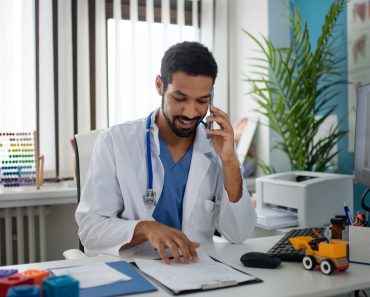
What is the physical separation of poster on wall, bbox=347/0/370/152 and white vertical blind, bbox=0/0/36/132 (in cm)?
183

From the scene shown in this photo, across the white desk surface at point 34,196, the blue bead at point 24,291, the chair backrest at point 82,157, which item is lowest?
the white desk surface at point 34,196

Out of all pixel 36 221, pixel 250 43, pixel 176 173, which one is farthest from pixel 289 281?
pixel 250 43

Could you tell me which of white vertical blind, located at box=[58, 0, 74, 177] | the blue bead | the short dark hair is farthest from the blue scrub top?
white vertical blind, located at box=[58, 0, 74, 177]

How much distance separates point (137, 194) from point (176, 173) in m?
0.18

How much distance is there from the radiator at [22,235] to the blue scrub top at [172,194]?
1.30m

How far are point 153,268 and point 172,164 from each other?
22.7 inches

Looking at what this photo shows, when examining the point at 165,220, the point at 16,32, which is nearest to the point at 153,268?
the point at 165,220

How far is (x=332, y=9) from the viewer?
237cm

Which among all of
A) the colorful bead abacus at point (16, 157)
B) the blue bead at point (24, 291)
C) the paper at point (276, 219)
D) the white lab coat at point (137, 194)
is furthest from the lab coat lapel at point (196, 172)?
the colorful bead abacus at point (16, 157)

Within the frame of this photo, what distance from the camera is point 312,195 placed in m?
2.04

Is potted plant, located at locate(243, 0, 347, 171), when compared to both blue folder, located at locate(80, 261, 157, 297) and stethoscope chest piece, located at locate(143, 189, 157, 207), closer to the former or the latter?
stethoscope chest piece, located at locate(143, 189, 157, 207)

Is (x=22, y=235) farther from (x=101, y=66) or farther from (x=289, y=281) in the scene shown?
(x=289, y=281)

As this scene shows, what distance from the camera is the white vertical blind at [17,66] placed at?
2682 millimetres

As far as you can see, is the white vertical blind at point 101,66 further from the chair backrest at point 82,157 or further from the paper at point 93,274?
the paper at point 93,274
